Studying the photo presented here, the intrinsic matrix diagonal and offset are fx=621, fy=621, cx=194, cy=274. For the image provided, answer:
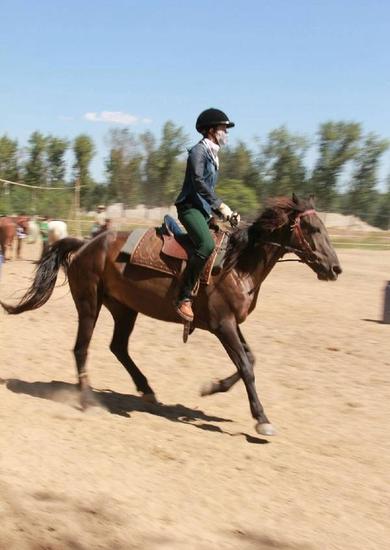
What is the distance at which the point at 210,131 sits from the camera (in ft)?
19.7

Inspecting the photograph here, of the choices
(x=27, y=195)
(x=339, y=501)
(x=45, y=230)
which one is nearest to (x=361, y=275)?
(x=45, y=230)

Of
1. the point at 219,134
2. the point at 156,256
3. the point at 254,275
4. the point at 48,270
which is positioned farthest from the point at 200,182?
the point at 48,270

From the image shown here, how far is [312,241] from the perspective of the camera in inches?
241

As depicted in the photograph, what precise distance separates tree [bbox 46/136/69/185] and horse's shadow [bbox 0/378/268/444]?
60.1m

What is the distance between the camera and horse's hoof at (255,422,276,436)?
5.67 meters

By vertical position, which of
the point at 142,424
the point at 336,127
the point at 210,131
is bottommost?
the point at 142,424

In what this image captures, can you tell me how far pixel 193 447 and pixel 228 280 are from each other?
170 centimetres

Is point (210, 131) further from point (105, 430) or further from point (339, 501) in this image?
point (339, 501)

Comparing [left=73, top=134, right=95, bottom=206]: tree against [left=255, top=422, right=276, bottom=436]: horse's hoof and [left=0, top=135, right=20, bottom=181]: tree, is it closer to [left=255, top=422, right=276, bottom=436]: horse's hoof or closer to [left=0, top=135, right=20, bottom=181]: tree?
[left=0, top=135, right=20, bottom=181]: tree

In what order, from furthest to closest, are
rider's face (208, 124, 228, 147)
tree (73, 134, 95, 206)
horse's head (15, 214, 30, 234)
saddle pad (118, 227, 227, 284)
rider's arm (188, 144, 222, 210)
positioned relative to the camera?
tree (73, 134, 95, 206) < horse's head (15, 214, 30, 234) < saddle pad (118, 227, 227, 284) < rider's face (208, 124, 228, 147) < rider's arm (188, 144, 222, 210)

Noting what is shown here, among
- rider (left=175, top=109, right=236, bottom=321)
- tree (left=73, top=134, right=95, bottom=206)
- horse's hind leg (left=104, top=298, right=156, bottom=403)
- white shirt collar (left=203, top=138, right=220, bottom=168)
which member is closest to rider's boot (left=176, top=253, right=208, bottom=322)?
rider (left=175, top=109, right=236, bottom=321)

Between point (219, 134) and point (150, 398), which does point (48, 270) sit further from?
point (219, 134)

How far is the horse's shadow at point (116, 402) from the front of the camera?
6281 mm

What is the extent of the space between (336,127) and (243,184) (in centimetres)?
1079
